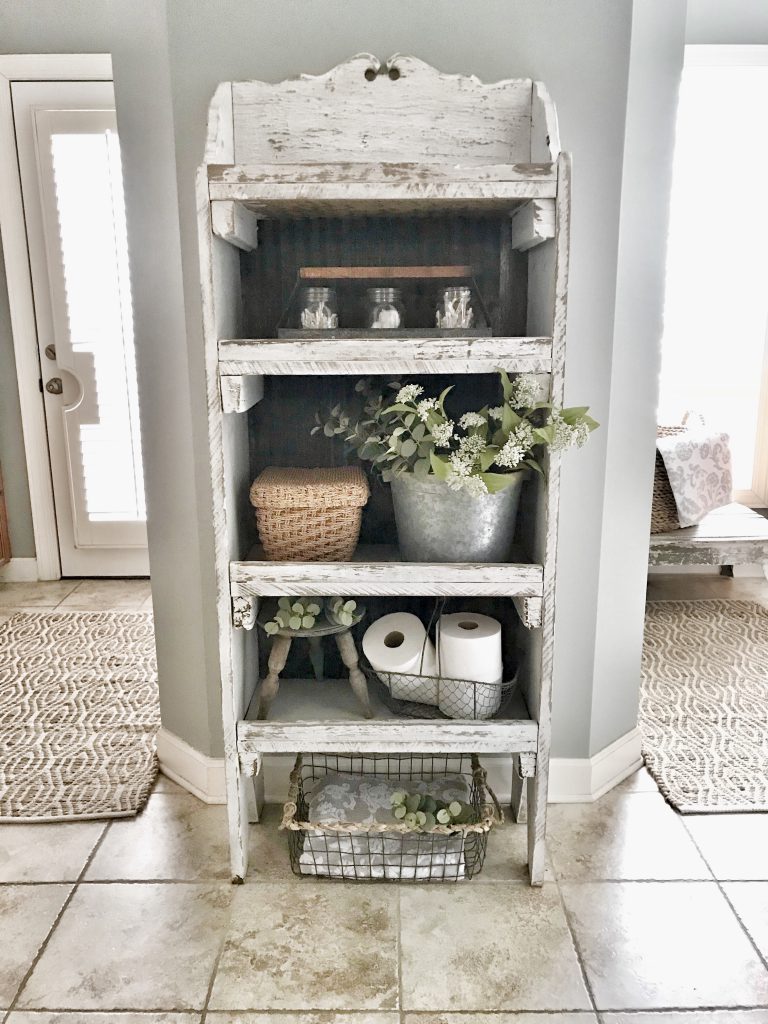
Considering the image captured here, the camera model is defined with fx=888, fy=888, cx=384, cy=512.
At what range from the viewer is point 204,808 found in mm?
2342

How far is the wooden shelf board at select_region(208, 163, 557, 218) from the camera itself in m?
1.69

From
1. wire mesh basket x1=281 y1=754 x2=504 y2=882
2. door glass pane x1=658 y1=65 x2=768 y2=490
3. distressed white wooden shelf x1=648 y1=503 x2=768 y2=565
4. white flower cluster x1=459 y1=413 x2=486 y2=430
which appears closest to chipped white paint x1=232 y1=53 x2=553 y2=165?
white flower cluster x1=459 y1=413 x2=486 y2=430

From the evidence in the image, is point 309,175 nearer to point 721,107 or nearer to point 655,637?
point 655,637

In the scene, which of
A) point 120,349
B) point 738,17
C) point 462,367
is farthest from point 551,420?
point 738,17

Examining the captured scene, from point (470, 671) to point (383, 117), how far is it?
1232 millimetres

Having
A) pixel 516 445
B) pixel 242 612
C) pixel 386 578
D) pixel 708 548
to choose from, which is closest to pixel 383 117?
pixel 516 445

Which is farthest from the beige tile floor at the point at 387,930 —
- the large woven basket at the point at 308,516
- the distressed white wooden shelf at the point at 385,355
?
the distressed white wooden shelf at the point at 385,355

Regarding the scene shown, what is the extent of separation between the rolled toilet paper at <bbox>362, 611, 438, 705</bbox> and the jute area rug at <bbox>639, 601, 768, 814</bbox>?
818 millimetres

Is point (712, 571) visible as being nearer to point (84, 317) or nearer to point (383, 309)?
point (383, 309)

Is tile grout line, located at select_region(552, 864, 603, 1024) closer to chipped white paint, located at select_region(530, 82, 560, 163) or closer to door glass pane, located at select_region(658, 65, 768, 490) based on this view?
chipped white paint, located at select_region(530, 82, 560, 163)

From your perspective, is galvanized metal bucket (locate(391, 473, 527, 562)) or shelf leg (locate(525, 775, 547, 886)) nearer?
galvanized metal bucket (locate(391, 473, 527, 562))

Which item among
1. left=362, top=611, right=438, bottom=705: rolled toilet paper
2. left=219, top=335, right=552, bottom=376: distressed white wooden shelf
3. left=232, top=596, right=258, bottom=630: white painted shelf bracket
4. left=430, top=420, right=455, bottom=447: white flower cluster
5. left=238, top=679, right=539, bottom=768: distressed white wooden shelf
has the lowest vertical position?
left=238, top=679, right=539, bottom=768: distressed white wooden shelf

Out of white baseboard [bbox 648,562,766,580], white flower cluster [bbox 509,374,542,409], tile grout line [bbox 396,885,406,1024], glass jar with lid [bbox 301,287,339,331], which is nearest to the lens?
tile grout line [bbox 396,885,406,1024]

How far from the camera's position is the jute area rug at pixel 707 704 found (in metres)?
2.41
